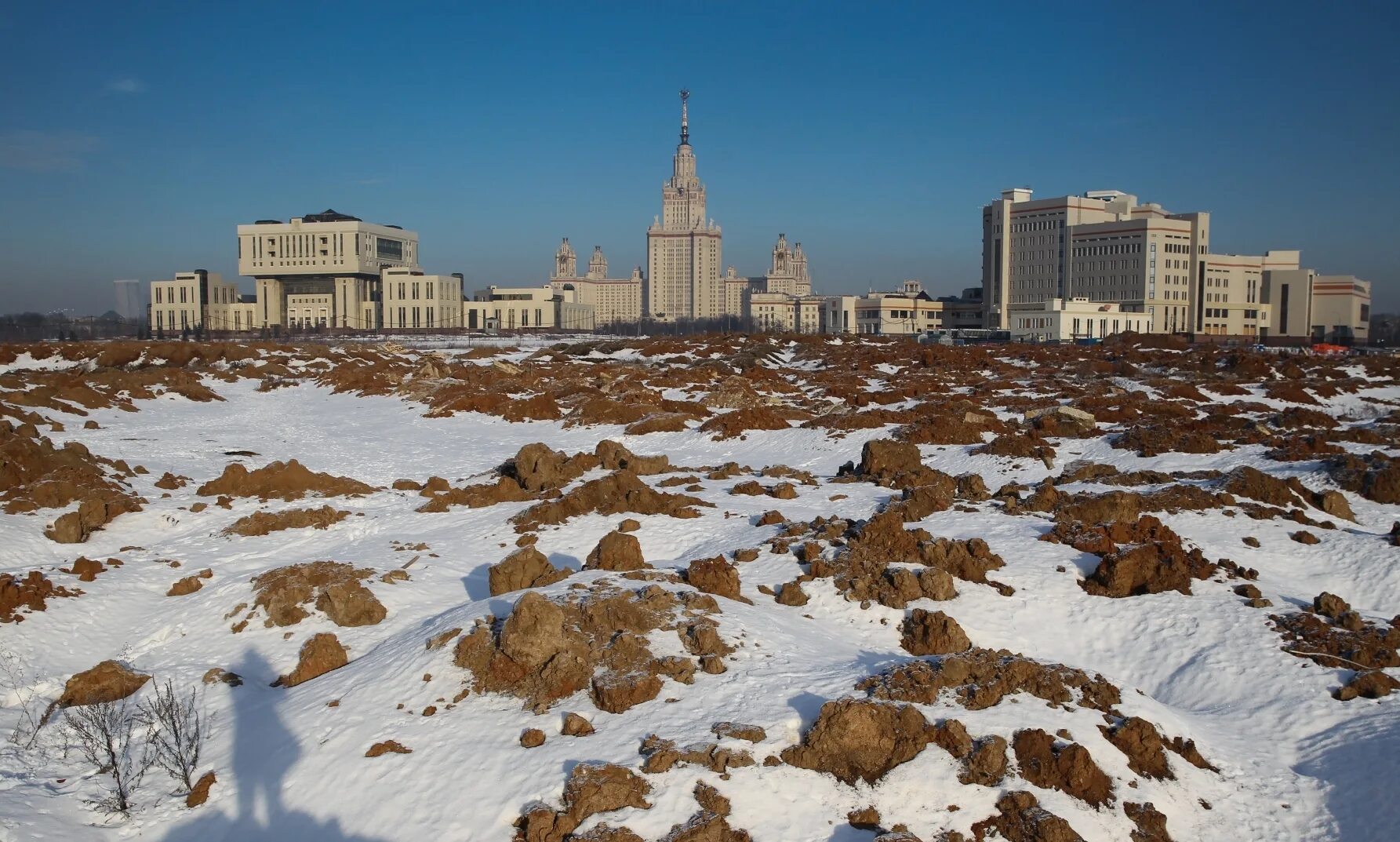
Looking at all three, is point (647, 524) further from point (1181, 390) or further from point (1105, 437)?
point (1181, 390)

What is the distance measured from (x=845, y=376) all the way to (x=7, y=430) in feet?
99.6

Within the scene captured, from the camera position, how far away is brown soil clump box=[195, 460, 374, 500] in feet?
68.3

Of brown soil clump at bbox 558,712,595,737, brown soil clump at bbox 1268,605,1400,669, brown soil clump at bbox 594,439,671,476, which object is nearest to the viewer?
brown soil clump at bbox 558,712,595,737

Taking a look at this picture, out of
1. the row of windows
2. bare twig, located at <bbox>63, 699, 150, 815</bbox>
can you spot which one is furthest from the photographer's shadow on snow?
the row of windows

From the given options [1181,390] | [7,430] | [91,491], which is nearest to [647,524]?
[91,491]

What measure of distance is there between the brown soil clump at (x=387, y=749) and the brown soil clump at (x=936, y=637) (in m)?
6.29

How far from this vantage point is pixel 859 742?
9.16 m

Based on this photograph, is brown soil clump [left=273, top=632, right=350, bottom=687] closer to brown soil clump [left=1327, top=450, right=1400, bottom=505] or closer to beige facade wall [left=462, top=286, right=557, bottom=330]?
brown soil clump [left=1327, top=450, right=1400, bottom=505]

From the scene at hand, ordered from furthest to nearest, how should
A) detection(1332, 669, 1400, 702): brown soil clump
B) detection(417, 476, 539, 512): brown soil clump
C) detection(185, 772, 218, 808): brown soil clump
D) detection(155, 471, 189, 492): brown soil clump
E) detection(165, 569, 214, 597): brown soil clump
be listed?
detection(155, 471, 189, 492): brown soil clump, detection(417, 476, 539, 512): brown soil clump, detection(165, 569, 214, 597): brown soil clump, detection(1332, 669, 1400, 702): brown soil clump, detection(185, 772, 218, 808): brown soil clump

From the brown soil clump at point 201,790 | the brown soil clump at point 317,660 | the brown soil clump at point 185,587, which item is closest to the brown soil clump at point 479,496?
the brown soil clump at point 185,587

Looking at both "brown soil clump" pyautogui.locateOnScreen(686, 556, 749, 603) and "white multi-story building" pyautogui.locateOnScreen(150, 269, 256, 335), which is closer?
"brown soil clump" pyautogui.locateOnScreen(686, 556, 749, 603)

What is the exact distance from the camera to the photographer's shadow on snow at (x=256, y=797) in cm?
890

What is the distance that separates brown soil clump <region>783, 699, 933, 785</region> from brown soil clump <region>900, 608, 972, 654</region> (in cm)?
290

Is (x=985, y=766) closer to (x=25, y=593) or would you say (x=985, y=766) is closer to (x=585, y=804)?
(x=585, y=804)
